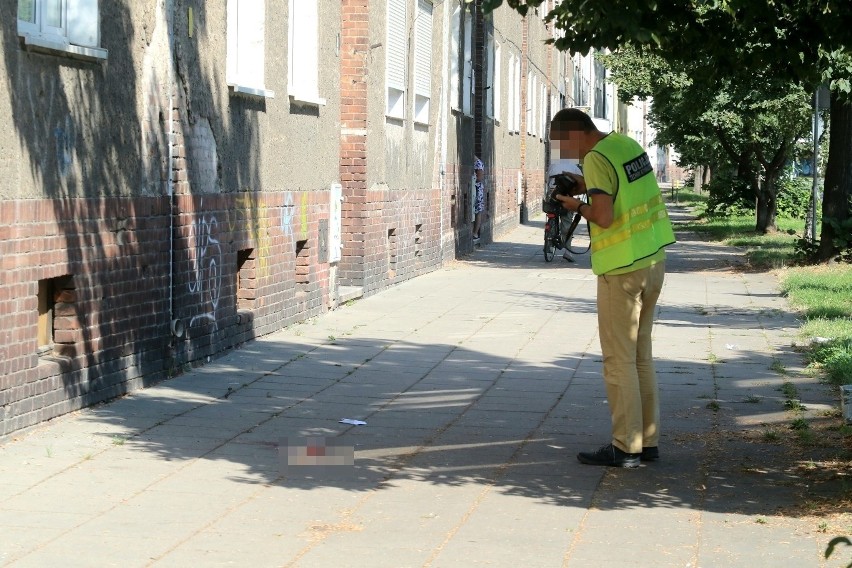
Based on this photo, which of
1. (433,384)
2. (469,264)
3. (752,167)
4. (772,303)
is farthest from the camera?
(752,167)

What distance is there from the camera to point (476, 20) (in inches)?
1048

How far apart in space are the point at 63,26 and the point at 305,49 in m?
5.91

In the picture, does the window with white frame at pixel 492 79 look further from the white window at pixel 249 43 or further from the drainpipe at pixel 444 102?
the white window at pixel 249 43

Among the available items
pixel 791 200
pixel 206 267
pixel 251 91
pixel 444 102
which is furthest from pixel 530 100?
pixel 206 267

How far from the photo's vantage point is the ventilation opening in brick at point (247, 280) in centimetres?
1203

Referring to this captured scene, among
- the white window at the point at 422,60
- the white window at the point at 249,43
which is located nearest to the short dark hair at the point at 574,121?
the white window at the point at 249,43

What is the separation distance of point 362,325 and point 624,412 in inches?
266

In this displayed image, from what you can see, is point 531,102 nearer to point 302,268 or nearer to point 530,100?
point 530,100

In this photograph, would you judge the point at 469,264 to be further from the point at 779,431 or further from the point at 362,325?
the point at 779,431

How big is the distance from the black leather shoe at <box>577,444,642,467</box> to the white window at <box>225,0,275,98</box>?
18.5 ft

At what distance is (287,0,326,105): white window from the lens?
13.5m

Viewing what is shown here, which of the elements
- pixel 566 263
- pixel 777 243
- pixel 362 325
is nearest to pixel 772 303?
pixel 362 325

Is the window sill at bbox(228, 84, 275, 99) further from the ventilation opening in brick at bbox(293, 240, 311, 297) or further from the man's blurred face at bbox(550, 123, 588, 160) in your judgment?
the man's blurred face at bbox(550, 123, 588, 160)

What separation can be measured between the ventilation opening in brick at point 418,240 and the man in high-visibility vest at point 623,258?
12.7 metres
